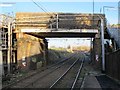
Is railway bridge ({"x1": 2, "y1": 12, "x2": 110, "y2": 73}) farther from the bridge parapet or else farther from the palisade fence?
the palisade fence

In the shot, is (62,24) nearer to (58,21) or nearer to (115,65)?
(58,21)

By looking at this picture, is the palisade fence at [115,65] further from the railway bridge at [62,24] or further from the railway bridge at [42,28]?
the railway bridge at [62,24]

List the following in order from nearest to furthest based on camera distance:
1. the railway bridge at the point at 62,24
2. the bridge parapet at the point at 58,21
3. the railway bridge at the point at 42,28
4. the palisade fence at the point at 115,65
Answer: the palisade fence at the point at 115,65, the railway bridge at the point at 42,28, the railway bridge at the point at 62,24, the bridge parapet at the point at 58,21

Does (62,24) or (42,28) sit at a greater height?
(62,24)

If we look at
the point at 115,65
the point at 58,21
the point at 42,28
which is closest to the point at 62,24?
the point at 58,21

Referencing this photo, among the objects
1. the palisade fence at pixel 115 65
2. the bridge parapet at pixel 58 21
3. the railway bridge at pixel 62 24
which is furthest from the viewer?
the bridge parapet at pixel 58 21

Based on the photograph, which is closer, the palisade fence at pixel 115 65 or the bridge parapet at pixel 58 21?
the palisade fence at pixel 115 65

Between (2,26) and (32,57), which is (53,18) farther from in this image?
(2,26)

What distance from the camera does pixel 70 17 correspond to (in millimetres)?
43906

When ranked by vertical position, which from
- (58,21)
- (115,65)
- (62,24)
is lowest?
(115,65)

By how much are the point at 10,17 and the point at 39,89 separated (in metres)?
16.7

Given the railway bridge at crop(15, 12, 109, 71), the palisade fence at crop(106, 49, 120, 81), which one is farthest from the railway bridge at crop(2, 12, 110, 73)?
the palisade fence at crop(106, 49, 120, 81)

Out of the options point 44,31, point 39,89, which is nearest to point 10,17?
point 44,31

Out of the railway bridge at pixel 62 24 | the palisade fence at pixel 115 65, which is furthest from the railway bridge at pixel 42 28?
the palisade fence at pixel 115 65
